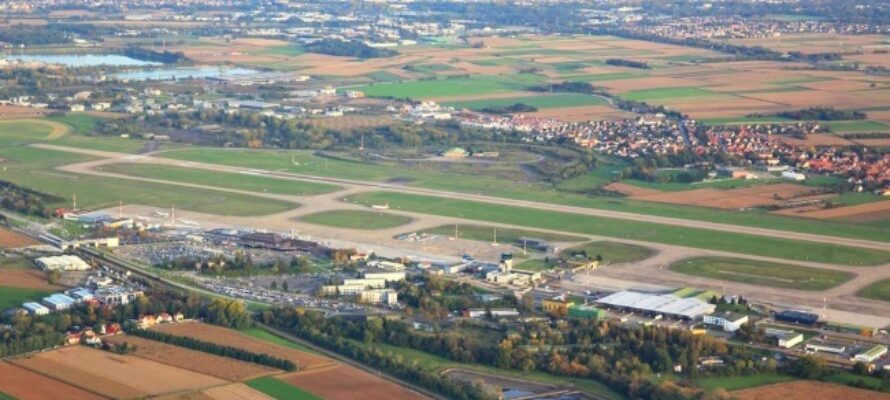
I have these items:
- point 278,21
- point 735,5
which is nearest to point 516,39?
point 278,21

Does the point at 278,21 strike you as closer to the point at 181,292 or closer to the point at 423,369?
the point at 181,292

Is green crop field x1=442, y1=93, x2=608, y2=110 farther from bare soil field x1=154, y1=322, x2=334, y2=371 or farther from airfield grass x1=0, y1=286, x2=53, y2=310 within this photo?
bare soil field x1=154, y1=322, x2=334, y2=371

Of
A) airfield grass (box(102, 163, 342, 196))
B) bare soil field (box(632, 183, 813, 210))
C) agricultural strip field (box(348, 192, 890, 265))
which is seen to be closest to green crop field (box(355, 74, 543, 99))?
airfield grass (box(102, 163, 342, 196))

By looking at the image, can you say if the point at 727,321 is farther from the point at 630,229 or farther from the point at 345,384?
the point at 630,229

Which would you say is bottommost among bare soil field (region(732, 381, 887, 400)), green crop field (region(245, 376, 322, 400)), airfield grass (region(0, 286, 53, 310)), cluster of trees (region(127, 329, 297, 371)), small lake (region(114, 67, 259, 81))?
small lake (region(114, 67, 259, 81))

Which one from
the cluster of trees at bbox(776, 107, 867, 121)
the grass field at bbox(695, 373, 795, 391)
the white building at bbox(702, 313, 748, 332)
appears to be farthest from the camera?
the cluster of trees at bbox(776, 107, 867, 121)

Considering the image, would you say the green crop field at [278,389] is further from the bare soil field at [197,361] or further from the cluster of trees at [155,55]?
the cluster of trees at [155,55]

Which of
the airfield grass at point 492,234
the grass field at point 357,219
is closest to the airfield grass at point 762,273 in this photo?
the airfield grass at point 492,234
